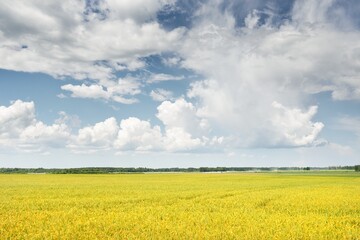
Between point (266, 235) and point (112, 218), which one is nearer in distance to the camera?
point (266, 235)

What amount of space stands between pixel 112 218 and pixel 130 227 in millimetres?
2862

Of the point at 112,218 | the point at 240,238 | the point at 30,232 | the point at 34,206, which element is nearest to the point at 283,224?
the point at 240,238

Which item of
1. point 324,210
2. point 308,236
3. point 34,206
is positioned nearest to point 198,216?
point 308,236

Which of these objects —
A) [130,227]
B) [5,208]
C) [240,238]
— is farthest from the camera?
[5,208]

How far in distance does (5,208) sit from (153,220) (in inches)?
515

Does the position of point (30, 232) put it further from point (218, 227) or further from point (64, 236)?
point (218, 227)

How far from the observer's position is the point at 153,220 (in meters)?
20.4

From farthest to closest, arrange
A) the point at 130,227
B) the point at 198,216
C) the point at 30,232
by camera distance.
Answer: the point at 198,216 → the point at 130,227 → the point at 30,232

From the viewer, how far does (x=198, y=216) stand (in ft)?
72.2

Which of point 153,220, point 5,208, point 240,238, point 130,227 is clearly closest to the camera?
point 240,238

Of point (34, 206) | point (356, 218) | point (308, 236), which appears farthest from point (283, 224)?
point (34, 206)

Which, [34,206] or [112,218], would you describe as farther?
[34,206]

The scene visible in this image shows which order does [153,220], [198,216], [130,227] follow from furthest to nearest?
[198,216] → [153,220] → [130,227]

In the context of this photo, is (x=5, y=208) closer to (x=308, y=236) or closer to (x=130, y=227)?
(x=130, y=227)
